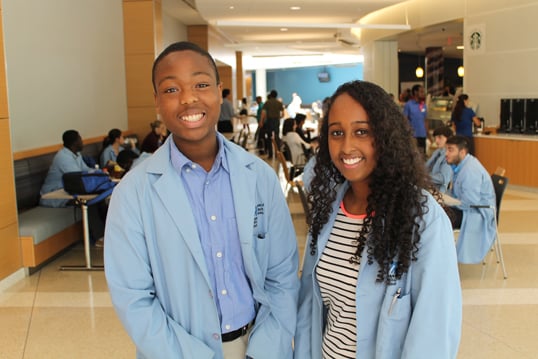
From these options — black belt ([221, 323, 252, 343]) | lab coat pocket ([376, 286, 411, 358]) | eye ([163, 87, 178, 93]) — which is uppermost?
eye ([163, 87, 178, 93])

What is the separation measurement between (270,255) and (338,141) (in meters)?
0.41

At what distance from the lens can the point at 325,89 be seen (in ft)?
149

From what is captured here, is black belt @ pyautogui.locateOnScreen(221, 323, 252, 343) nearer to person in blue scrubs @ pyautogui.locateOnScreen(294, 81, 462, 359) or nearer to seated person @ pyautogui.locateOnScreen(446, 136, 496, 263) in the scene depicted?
person in blue scrubs @ pyautogui.locateOnScreen(294, 81, 462, 359)

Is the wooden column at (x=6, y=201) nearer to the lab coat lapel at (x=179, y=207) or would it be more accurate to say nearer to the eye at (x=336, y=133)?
the lab coat lapel at (x=179, y=207)

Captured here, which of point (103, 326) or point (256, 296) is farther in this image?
point (103, 326)

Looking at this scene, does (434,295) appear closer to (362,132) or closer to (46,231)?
(362,132)

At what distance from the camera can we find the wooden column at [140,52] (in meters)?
11.5

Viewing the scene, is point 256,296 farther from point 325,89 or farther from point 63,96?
point 325,89

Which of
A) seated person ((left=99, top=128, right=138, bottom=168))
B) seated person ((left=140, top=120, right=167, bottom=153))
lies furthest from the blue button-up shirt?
seated person ((left=140, top=120, right=167, bottom=153))

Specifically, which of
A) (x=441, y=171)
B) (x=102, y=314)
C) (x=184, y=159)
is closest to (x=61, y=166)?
(x=102, y=314)

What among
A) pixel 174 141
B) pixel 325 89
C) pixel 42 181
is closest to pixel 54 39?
pixel 42 181

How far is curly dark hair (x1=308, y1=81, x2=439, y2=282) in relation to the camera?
1584 mm

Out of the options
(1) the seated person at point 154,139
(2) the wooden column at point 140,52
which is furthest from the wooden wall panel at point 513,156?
(2) the wooden column at point 140,52

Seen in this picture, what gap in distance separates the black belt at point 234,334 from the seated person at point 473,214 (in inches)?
151
